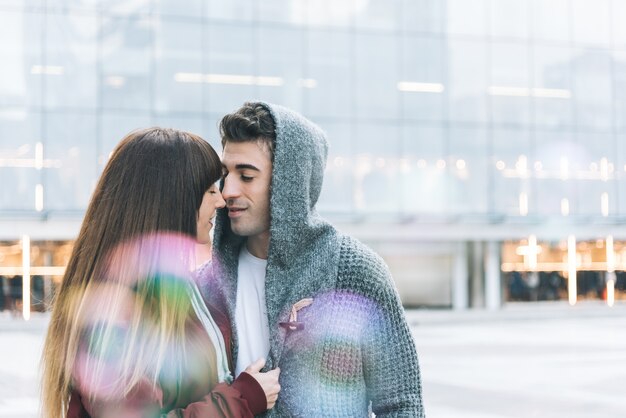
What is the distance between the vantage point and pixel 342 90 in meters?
31.0

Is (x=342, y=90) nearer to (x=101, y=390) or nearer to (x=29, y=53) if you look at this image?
(x=29, y=53)

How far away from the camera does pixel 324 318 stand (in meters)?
3.08

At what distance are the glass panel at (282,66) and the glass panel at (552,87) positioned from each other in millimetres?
9366

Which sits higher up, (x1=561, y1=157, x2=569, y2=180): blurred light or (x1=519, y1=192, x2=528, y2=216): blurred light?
(x1=561, y1=157, x2=569, y2=180): blurred light

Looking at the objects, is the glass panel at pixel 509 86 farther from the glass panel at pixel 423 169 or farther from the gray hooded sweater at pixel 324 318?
the gray hooded sweater at pixel 324 318

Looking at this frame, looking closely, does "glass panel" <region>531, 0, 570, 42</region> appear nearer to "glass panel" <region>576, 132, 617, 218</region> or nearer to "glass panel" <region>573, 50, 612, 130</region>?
"glass panel" <region>573, 50, 612, 130</region>

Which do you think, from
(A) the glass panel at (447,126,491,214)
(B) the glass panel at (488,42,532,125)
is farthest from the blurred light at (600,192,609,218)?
(A) the glass panel at (447,126,491,214)

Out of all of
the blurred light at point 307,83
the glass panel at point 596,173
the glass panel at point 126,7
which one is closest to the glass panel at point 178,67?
the glass panel at point 126,7

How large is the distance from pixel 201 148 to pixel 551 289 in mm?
33758

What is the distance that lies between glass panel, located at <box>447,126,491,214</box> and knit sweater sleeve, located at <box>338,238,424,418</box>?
2926cm

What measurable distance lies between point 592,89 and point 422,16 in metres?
7.58

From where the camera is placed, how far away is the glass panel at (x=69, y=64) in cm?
2847

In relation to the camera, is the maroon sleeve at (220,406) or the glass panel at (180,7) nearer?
the maroon sleeve at (220,406)

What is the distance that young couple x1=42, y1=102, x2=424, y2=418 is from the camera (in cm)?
272
